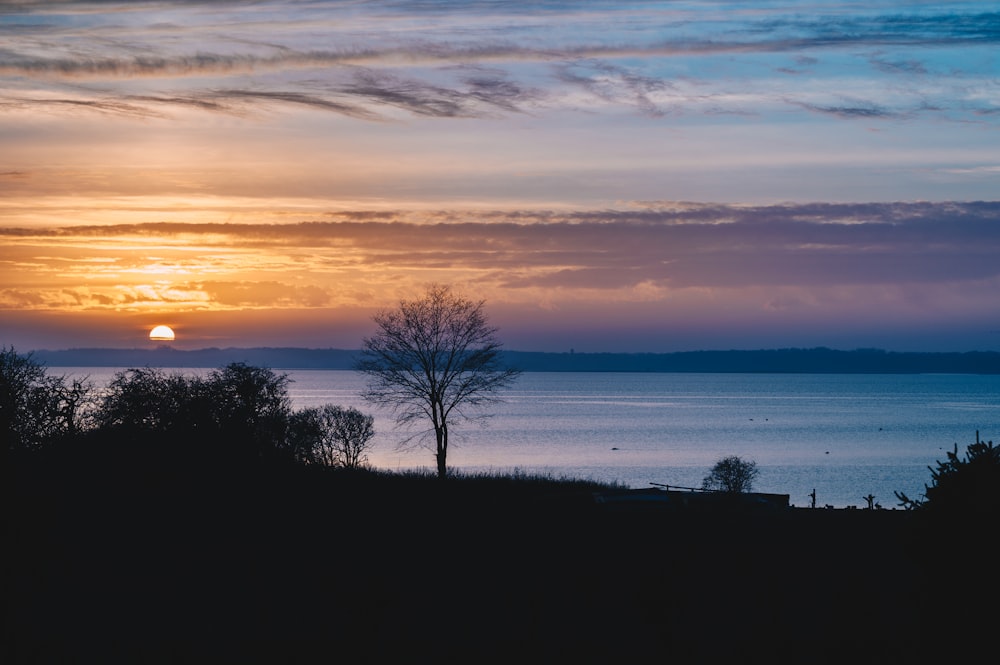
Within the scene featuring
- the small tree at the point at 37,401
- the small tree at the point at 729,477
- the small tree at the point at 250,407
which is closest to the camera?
the small tree at the point at 37,401

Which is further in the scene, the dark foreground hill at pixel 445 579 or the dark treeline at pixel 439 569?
the dark foreground hill at pixel 445 579

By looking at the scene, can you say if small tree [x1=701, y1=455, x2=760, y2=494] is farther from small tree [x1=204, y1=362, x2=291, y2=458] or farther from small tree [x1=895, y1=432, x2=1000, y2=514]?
small tree [x1=895, y1=432, x2=1000, y2=514]

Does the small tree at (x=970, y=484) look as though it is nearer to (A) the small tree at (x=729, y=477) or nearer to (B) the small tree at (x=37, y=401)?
(B) the small tree at (x=37, y=401)

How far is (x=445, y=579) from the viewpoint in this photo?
29.7m

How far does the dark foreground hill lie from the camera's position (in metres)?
23.0

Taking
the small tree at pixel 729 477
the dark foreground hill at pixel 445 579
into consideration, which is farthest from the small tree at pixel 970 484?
the small tree at pixel 729 477

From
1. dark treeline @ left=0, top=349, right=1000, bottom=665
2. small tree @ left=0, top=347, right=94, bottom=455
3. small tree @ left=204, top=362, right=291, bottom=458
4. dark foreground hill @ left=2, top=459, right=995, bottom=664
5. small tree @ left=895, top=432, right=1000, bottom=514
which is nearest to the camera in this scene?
small tree @ left=895, top=432, right=1000, bottom=514

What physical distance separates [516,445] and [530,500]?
124m

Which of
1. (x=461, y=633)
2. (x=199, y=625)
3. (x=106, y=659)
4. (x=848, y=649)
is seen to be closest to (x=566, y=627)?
(x=461, y=633)

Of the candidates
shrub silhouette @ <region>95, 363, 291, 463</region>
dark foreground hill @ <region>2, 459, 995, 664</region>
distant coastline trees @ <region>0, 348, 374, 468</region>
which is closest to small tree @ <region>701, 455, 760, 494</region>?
distant coastline trees @ <region>0, 348, 374, 468</region>

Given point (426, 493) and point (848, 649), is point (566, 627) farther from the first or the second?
point (426, 493)

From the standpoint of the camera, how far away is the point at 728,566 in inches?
1233

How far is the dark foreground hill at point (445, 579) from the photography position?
2298 centimetres

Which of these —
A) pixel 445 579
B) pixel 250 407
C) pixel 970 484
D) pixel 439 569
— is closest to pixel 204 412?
pixel 250 407
